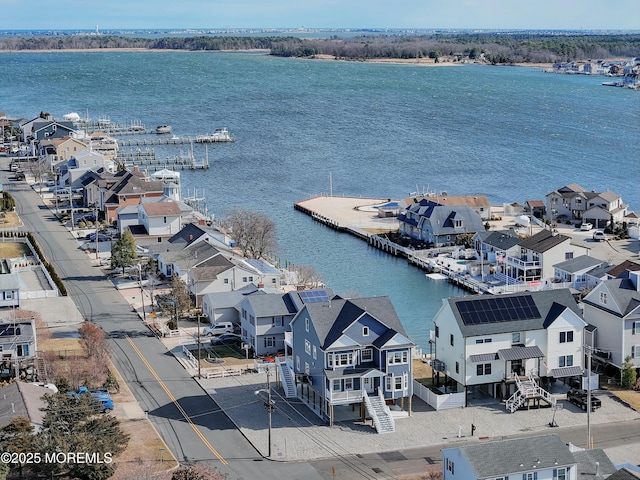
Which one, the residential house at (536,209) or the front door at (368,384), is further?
the residential house at (536,209)

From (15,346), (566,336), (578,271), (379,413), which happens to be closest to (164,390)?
(15,346)

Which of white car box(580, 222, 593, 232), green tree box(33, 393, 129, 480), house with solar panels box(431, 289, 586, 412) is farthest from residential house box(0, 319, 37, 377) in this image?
white car box(580, 222, 593, 232)

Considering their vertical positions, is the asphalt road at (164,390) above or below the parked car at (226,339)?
above

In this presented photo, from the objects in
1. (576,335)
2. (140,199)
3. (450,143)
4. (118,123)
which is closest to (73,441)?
(576,335)

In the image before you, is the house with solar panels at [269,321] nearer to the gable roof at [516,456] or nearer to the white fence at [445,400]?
the white fence at [445,400]

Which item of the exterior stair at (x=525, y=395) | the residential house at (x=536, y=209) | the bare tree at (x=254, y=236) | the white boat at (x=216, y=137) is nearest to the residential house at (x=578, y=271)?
the exterior stair at (x=525, y=395)

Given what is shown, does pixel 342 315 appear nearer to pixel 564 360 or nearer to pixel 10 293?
pixel 564 360
